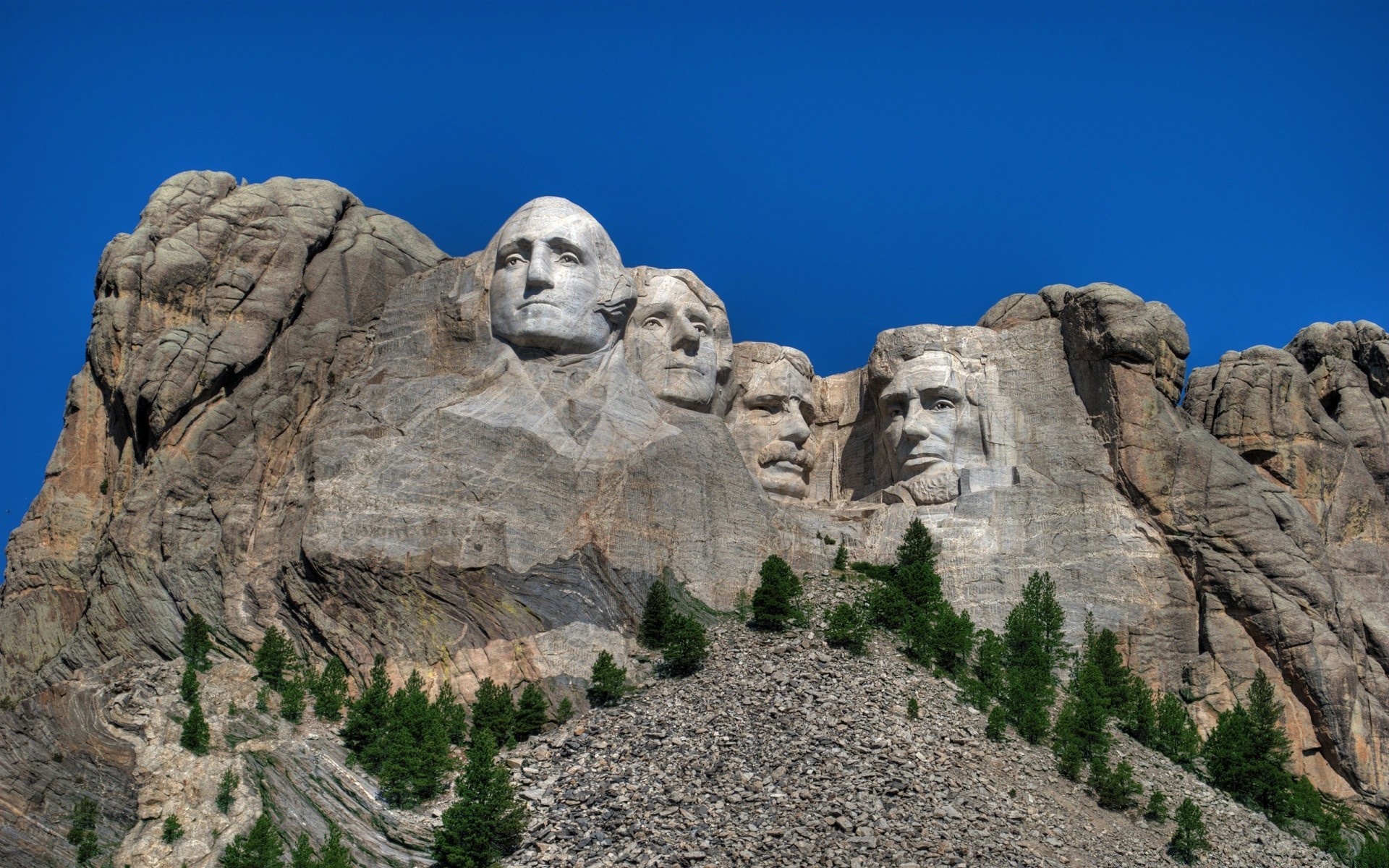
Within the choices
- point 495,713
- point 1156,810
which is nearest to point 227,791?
point 495,713

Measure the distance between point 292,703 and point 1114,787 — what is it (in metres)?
13.8

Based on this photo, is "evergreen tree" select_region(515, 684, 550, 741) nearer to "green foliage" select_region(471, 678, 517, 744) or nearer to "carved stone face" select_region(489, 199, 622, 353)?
"green foliage" select_region(471, 678, 517, 744)

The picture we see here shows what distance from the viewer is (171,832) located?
34219mm

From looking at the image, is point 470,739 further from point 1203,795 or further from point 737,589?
point 1203,795

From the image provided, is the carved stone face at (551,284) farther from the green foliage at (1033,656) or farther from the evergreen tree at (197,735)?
the evergreen tree at (197,735)

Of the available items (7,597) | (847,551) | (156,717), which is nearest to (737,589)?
(847,551)

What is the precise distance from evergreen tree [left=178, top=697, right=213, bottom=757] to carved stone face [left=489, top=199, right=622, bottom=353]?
1053 cm

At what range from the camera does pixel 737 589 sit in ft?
136

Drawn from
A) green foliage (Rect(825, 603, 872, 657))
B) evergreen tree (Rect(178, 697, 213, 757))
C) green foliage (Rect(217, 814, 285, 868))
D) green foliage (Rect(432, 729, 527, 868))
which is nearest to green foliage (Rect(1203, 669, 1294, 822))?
green foliage (Rect(825, 603, 872, 657))

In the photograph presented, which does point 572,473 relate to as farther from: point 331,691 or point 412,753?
point 412,753

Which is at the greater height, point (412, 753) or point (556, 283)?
point (556, 283)

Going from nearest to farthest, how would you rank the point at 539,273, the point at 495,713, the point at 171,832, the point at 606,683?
the point at 171,832
the point at 495,713
the point at 606,683
the point at 539,273

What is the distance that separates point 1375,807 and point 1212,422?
9.19 m

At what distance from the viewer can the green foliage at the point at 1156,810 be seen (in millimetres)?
36656
